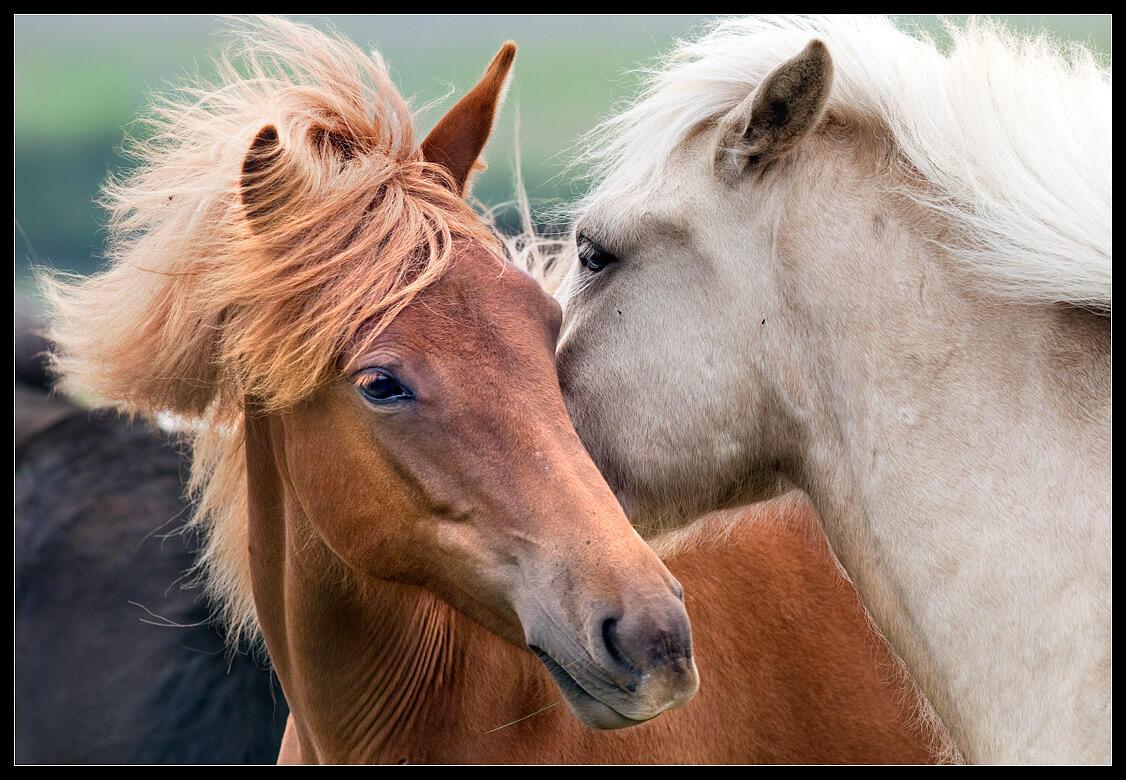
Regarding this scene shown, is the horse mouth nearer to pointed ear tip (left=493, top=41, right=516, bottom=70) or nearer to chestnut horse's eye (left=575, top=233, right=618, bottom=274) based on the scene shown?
chestnut horse's eye (left=575, top=233, right=618, bottom=274)

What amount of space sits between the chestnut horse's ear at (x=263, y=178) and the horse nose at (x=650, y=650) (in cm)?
117

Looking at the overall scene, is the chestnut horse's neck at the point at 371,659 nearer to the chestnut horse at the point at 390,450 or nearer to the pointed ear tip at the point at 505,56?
the chestnut horse at the point at 390,450

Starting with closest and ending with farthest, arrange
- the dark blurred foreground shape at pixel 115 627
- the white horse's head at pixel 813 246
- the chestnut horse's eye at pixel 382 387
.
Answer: the white horse's head at pixel 813 246 < the chestnut horse's eye at pixel 382 387 < the dark blurred foreground shape at pixel 115 627

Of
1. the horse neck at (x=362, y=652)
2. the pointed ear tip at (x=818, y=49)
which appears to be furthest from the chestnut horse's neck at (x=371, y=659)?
the pointed ear tip at (x=818, y=49)

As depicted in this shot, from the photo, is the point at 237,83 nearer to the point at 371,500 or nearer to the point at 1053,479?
the point at 371,500

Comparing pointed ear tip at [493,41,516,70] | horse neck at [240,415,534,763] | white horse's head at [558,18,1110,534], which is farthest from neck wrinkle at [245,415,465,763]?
A: pointed ear tip at [493,41,516,70]

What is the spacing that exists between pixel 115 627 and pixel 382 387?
11.2 ft

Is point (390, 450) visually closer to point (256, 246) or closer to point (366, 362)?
point (366, 362)

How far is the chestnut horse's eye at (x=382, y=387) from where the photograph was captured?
2025mm

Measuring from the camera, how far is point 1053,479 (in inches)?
70.0

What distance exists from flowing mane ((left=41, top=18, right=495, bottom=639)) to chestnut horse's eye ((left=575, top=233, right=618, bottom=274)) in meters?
0.23

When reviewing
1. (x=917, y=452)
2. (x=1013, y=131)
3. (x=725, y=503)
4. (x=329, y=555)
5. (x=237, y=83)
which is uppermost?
(x=1013, y=131)

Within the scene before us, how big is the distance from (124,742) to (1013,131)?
4.42m
